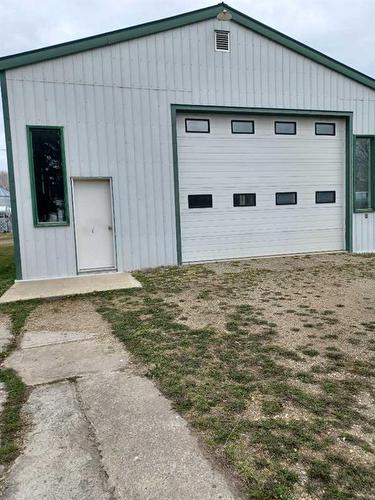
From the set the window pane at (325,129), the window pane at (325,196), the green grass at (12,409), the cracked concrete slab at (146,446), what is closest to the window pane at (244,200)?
the window pane at (325,196)

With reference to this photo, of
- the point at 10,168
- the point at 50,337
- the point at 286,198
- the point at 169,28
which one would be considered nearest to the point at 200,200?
the point at 286,198

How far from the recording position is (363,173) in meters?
12.0

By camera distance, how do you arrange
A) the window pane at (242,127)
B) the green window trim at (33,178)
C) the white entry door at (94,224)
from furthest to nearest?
the window pane at (242,127), the white entry door at (94,224), the green window trim at (33,178)

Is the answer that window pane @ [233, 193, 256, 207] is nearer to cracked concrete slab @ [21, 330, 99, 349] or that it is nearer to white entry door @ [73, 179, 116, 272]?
white entry door @ [73, 179, 116, 272]

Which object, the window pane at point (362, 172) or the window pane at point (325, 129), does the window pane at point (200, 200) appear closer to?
the window pane at point (325, 129)

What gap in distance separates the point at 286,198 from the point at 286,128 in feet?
6.29

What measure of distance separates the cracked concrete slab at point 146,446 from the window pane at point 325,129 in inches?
391

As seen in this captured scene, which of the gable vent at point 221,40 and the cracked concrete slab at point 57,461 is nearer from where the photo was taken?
the cracked concrete slab at point 57,461

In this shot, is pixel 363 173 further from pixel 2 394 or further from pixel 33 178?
pixel 2 394

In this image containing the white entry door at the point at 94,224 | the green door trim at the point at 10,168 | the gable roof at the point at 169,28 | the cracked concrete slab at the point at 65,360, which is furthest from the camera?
the white entry door at the point at 94,224

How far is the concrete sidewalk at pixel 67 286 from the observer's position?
7367 mm

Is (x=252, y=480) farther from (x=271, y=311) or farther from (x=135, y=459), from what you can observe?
(x=271, y=311)

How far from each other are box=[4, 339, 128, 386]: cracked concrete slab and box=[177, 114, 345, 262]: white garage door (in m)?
5.84

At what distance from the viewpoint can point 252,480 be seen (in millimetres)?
2270
